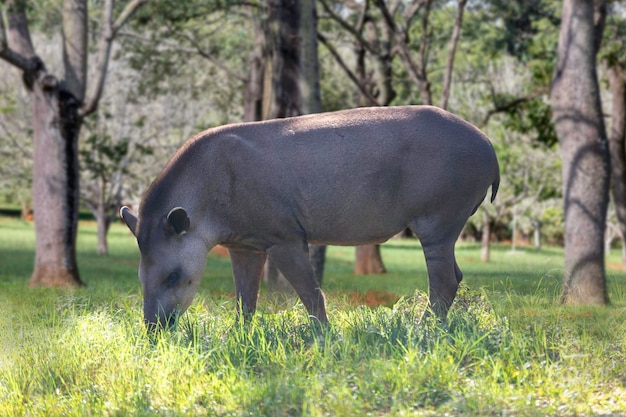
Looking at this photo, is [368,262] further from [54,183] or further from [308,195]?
[308,195]

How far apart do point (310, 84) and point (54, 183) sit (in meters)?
6.58

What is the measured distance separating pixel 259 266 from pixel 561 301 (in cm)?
306

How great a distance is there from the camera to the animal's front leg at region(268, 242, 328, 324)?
776 cm

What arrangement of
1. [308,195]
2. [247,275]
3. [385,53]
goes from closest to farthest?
[308,195], [247,275], [385,53]

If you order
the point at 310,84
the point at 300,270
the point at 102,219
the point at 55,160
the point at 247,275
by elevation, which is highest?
the point at 310,84

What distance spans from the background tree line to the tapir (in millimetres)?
2805

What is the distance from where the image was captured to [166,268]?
764 cm

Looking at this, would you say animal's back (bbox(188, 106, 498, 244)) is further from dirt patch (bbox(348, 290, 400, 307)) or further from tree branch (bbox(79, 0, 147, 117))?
tree branch (bbox(79, 0, 147, 117))

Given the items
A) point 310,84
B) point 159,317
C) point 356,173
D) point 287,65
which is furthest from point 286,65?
point 159,317

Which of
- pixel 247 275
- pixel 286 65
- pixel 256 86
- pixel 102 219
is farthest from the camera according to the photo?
pixel 102 219

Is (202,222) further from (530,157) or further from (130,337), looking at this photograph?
(530,157)

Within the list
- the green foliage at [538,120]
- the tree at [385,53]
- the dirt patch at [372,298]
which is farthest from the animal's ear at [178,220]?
the green foliage at [538,120]

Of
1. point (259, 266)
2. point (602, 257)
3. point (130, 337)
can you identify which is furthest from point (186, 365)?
point (602, 257)

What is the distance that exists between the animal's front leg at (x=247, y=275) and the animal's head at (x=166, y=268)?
0.72 meters
